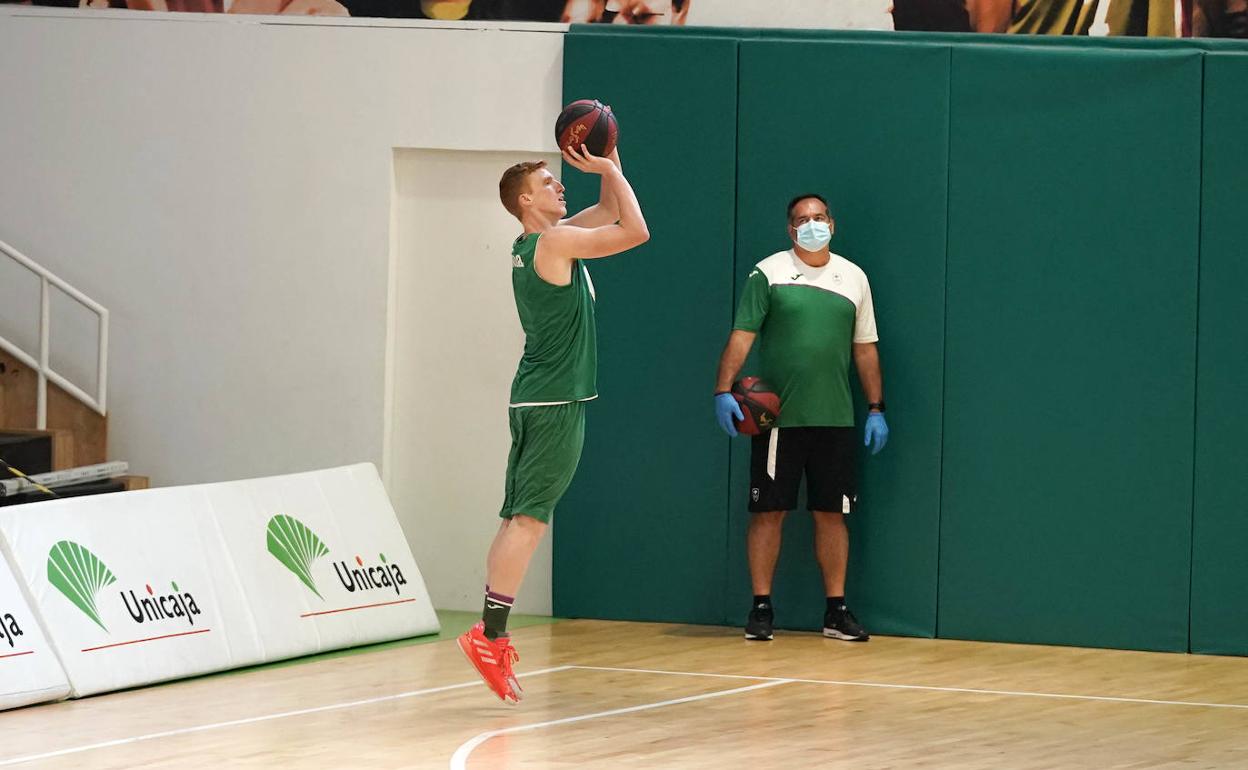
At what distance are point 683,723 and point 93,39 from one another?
4.61 metres

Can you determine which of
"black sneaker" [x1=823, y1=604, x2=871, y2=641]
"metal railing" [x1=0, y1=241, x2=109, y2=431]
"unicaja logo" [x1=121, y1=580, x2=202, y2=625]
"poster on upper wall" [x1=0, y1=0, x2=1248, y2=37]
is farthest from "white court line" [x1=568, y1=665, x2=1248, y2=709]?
"poster on upper wall" [x1=0, y1=0, x2=1248, y2=37]

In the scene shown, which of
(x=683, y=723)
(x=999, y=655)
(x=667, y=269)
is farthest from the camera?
(x=667, y=269)

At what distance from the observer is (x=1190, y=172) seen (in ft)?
23.6

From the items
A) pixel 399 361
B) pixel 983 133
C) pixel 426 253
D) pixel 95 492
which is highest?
pixel 983 133

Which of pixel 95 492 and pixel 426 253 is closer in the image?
pixel 95 492

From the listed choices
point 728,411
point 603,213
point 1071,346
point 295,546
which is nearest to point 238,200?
point 295,546

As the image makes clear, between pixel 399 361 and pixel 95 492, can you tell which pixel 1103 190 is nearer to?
pixel 399 361

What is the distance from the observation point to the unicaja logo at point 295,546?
679 cm

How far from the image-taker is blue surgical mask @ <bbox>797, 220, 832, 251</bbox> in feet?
A: 23.6

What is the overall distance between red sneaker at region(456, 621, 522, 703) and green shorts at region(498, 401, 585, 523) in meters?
0.42

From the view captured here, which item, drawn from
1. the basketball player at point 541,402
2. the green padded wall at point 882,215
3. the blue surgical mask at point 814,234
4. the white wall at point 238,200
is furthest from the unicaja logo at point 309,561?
the blue surgical mask at point 814,234

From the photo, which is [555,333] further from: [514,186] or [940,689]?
[940,689]

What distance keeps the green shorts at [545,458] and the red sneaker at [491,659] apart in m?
0.42

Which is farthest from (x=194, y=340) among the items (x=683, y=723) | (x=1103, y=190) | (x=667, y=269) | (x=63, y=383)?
(x=1103, y=190)
